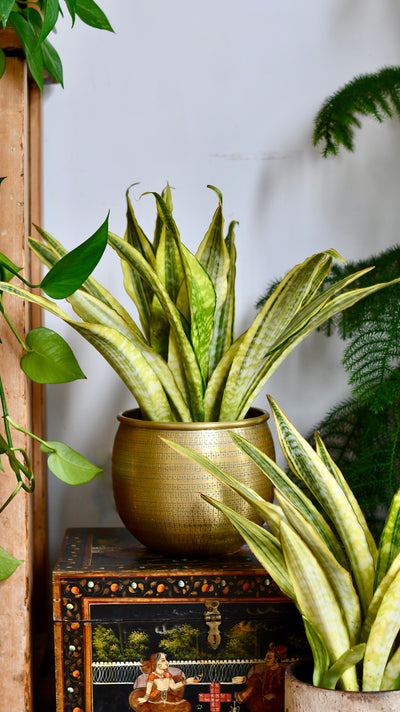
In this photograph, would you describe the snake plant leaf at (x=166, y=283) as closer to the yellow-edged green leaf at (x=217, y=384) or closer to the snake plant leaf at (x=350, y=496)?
the yellow-edged green leaf at (x=217, y=384)

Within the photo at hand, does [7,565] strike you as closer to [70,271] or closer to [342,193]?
[70,271]

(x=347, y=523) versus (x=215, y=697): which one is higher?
(x=347, y=523)

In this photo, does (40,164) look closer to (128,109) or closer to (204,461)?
(128,109)

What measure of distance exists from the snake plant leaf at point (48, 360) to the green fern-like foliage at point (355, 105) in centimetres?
56

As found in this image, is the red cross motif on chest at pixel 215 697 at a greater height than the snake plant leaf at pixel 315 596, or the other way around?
the snake plant leaf at pixel 315 596

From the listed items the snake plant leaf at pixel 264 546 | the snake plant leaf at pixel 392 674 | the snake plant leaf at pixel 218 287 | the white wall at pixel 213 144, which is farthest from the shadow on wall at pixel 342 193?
the snake plant leaf at pixel 392 674

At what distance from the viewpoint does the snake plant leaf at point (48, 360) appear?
827 millimetres

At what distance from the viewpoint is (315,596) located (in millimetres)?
684

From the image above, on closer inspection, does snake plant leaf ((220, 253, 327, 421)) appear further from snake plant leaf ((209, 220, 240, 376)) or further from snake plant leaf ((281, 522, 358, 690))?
snake plant leaf ((281, 522, 358, 690))

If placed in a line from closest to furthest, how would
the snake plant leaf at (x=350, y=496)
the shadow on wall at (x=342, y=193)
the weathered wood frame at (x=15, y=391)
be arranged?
the snake plant leaf at (x=350, y=496) < the weathered wood frame at (x=15, y=391) < the shadow on wall at (x=342, y=193)

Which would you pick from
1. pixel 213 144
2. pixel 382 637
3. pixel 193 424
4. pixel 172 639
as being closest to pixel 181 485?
pixel 193 424

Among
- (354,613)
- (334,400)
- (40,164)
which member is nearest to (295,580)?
(354,613)

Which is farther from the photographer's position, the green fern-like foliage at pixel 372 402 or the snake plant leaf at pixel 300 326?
the green fern-like foliage at pixel 372 402

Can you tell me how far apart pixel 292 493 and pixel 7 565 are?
14.4 inches
